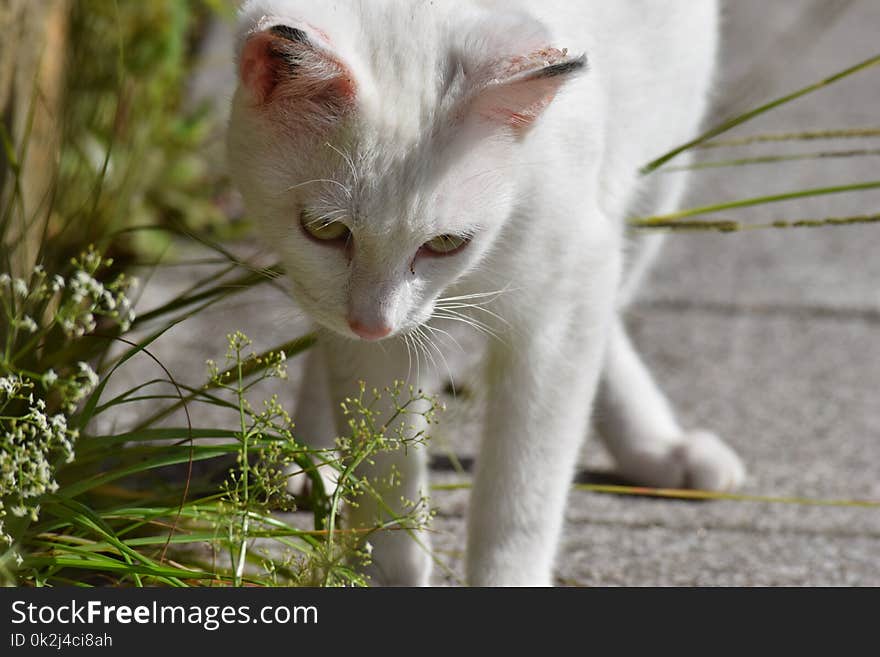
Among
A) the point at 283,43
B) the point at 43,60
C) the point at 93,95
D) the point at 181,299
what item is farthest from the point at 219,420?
the point at 283,43

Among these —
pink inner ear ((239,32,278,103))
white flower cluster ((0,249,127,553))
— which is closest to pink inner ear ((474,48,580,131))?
pink inner ear ((239,32,278,103))

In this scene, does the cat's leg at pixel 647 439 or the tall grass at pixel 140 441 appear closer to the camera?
the tall grass at pixel 140 441

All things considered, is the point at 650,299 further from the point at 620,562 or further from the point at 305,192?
the point at 305,192

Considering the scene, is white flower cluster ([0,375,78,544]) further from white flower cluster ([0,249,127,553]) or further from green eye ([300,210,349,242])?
green eye ([300,210,349,242])

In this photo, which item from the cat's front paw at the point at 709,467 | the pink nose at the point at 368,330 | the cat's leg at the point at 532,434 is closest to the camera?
the pink nose at the point at 368,330

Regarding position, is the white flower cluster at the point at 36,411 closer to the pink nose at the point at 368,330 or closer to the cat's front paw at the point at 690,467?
the pink nose at the point at 368,330

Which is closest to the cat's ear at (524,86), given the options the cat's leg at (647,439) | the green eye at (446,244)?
the green eye at (446,244)

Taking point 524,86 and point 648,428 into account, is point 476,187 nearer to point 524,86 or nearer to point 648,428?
point 524,86

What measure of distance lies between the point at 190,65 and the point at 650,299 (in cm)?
162

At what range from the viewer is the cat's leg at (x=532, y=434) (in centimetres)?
179

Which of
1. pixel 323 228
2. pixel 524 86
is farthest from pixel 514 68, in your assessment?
pixel 323 228

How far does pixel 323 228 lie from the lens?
1.46 meters

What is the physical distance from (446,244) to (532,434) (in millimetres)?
439

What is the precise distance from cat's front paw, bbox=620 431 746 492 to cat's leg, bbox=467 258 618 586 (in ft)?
1.95
